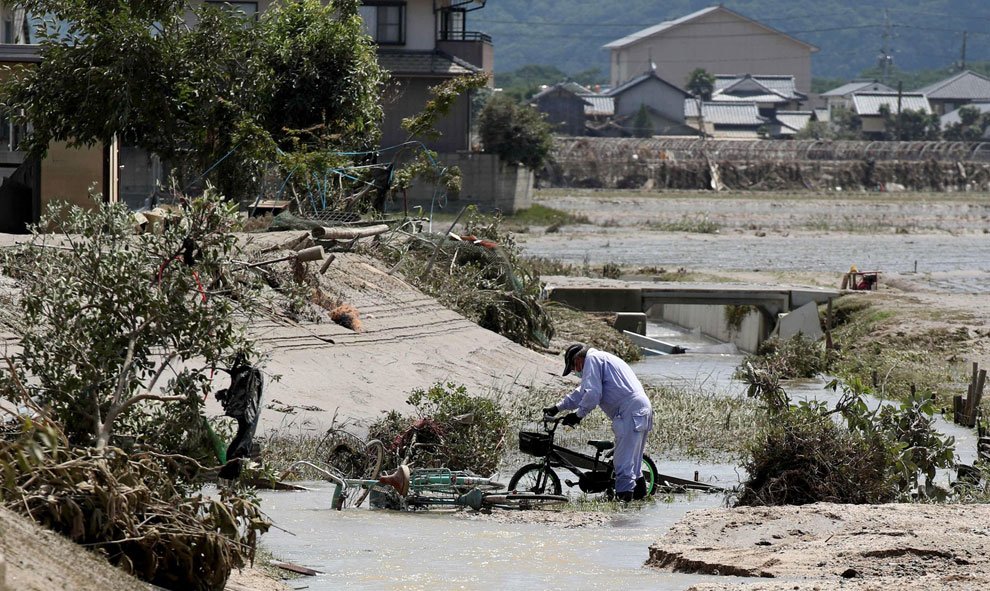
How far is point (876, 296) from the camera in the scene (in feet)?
107

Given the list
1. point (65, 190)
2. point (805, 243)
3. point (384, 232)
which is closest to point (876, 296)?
point (384, 232)

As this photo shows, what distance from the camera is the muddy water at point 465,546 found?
955 centimetres

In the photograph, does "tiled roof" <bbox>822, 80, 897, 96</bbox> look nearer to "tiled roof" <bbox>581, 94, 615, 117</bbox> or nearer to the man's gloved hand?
"tiled roof" <bbox>581, 94, 615, 117</bbox>

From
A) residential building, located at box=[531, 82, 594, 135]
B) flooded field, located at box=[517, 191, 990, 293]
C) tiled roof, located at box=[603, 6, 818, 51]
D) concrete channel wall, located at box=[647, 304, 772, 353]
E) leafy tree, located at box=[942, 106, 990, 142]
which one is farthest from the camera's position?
tiled roof, located at box=[603, 6, 818, 51]

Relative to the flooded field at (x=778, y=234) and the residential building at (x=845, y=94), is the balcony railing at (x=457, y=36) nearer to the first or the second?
the flooded field at (x=778, y=234)

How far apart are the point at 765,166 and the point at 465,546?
78.8 m

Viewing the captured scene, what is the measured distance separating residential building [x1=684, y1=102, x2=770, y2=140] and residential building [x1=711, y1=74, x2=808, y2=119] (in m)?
3.14

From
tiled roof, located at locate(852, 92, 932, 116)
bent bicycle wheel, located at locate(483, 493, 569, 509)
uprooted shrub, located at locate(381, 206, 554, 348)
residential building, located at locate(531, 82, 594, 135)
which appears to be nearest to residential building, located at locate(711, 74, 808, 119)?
tiled roof, located at locate(852, 92, 932, 116)

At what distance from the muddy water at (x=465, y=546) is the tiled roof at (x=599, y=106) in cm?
10133

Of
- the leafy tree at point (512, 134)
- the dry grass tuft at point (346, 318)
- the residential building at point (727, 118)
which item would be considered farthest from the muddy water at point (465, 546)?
the residential building at point (727, 118)

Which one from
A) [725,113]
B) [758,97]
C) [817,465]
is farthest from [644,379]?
[758,97]

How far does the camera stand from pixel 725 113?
117625mm

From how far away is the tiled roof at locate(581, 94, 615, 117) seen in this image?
11369 cm

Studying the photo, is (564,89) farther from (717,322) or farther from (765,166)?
(717,322)
